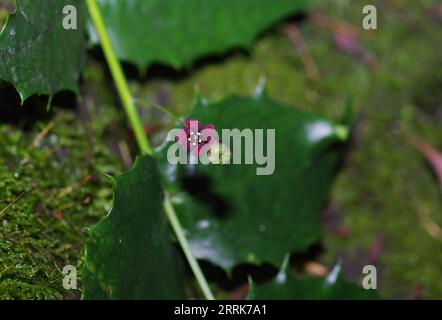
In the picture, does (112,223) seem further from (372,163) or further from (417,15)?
(417,15)

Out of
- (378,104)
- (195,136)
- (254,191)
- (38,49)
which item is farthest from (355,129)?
(38,49)

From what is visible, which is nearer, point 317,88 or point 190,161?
point 190,161

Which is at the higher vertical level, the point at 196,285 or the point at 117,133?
the point at 117,133

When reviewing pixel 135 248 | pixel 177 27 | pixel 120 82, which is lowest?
pixel 135 248

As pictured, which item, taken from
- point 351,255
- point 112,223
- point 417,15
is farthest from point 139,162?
point 417,15

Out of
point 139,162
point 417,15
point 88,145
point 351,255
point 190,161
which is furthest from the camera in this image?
point 417,15

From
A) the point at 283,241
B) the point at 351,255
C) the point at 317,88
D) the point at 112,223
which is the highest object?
the point at 317,88

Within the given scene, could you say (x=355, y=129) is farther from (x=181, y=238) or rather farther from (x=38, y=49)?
(x=38, y=49)
